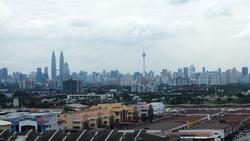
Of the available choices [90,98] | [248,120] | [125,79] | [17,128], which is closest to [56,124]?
[17,128]

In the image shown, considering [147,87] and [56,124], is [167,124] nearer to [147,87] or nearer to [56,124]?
[56,124]

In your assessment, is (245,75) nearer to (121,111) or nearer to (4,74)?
(4,74)

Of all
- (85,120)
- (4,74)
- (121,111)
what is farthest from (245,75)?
(85,120)

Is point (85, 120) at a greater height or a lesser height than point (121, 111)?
lesser

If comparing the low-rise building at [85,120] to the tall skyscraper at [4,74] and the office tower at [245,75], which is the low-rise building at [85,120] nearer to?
the office tower at [245,75]

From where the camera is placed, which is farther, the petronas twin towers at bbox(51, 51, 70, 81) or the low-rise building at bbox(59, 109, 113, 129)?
the petronas twin towers at bbox(51, 51, 70, 81)

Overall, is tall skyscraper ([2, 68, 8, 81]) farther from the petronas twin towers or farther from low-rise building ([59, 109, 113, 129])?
low-rise building ([59, 109, 113, 129])

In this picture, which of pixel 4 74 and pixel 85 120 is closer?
pixel 85 120

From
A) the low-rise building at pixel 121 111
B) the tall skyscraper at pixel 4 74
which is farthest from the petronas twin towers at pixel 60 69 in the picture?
the low-rise building at pixel 121 111

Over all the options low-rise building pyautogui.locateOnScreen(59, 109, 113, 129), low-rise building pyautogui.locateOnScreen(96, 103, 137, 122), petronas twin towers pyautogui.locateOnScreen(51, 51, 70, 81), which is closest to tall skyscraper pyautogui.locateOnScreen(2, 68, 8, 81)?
petronas twin towers pyautogui.locateOnScreen(51, 51, 70, 81)

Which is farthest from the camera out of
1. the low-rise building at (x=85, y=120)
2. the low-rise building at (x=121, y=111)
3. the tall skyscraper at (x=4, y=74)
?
the tall skyscraper at (x=4, y=74)

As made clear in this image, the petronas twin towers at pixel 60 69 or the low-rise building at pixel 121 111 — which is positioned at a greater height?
the petronas twin towers at pixel 60 69

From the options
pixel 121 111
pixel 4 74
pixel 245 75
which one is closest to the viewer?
pixel 121 111
